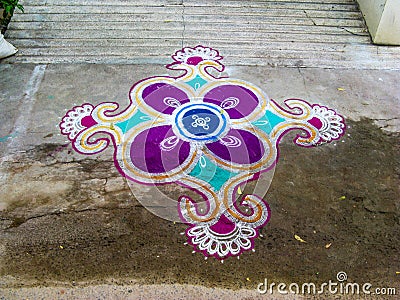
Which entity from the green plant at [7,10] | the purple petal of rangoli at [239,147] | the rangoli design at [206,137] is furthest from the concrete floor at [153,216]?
the green plant at [7,10]

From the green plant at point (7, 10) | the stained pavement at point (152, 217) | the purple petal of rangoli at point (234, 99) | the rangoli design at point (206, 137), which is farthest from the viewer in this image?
the green plant at point (7, 10)

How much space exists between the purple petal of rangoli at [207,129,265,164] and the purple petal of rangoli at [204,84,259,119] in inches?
9.5

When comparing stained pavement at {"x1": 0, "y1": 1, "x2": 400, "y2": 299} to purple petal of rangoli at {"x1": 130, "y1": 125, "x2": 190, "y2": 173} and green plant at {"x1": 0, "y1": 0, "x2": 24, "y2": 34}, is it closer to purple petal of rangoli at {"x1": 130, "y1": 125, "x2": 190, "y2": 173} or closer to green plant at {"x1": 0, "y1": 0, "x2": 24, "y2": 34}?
purple petal of rangoli at {"x1": 130, "y1": 125, "x2": 190, "y2": 173}

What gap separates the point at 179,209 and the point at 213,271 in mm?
507

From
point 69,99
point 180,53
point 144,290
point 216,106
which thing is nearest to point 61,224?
point 144,290

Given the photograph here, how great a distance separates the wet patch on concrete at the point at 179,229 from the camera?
2.62 m

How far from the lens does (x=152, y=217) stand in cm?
289

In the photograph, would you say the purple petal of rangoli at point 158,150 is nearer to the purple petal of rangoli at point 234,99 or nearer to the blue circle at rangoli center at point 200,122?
the blue circle at rangoli center at point 200,122

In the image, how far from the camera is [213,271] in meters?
2.63

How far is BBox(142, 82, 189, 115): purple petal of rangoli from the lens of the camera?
3748 mm

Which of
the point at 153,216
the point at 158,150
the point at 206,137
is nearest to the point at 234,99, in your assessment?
the point at 206,137

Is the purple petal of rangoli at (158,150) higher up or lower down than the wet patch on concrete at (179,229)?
higher up

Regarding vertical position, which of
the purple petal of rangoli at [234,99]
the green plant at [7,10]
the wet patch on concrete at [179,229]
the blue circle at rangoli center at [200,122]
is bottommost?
the wet patch on concrete at [179,229]

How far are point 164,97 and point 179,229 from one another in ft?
4.58
